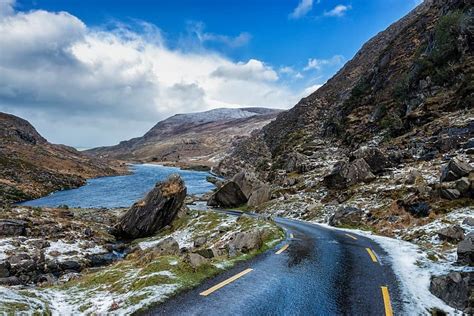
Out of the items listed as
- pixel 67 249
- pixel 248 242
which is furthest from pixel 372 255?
pixel 67 249

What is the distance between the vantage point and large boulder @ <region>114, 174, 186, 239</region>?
41906mm

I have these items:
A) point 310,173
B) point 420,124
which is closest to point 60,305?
point 420,124

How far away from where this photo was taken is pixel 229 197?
204 ft

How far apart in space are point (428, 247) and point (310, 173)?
45712 millimetres

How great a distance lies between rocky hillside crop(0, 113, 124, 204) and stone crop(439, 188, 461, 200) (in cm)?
6319

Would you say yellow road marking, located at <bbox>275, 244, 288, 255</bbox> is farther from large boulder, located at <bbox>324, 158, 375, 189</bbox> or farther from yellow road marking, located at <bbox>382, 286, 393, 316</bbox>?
large boulder, located at <bbox>324, 158, 375, 189</bbox>

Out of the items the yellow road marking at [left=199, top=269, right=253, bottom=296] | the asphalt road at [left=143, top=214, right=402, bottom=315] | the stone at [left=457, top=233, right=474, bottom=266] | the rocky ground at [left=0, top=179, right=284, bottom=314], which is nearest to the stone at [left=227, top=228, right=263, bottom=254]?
the rocky ground at [left=0, top=179, right=284, bottom=314]

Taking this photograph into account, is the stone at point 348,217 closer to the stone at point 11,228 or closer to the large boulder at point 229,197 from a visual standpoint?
the large boulder at point 229,197

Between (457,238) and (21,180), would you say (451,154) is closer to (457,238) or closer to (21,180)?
(457,238)

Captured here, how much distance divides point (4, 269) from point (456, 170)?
123ft

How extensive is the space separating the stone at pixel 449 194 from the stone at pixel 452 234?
6.62 meters

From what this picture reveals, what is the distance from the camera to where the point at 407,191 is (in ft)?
103

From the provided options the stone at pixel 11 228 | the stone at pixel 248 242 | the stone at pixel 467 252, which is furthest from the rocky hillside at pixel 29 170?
the stone at pixel 467 252

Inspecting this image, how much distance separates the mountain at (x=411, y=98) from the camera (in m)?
46.1
